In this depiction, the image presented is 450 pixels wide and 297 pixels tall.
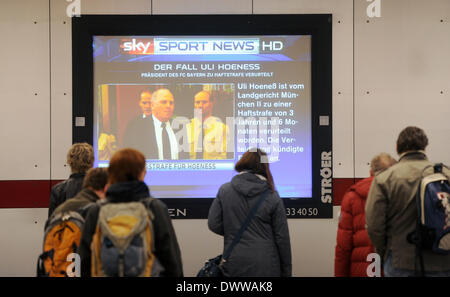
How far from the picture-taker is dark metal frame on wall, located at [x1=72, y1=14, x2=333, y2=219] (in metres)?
4.87

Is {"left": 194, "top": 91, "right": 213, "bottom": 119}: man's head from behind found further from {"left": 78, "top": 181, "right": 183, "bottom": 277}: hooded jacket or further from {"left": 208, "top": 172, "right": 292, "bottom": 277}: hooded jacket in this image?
{"left": 78, "top": 181, "right": 183, "bottom": 277}: hooded jacket

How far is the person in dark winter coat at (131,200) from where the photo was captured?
2475mm

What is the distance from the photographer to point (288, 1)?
16.1 ft

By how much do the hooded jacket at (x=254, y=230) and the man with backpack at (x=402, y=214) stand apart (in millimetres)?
675

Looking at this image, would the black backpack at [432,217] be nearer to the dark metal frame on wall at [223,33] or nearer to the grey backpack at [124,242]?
the grey backpack at [124,242]

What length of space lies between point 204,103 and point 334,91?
51.1 inches

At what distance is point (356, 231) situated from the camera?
3.57 m

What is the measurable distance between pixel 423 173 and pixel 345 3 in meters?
2.43

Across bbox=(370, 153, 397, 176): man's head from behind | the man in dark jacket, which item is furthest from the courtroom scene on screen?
the man in dark jacket

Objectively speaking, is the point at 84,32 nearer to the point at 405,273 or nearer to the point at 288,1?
the point at 288,1

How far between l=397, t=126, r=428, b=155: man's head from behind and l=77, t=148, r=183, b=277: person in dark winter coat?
1.66 metres

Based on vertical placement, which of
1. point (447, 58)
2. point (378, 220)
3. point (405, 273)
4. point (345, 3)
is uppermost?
point (345, 3)

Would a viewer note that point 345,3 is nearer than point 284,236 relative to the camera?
No

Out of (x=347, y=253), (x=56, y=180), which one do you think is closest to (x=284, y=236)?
(x=347, y=253)
